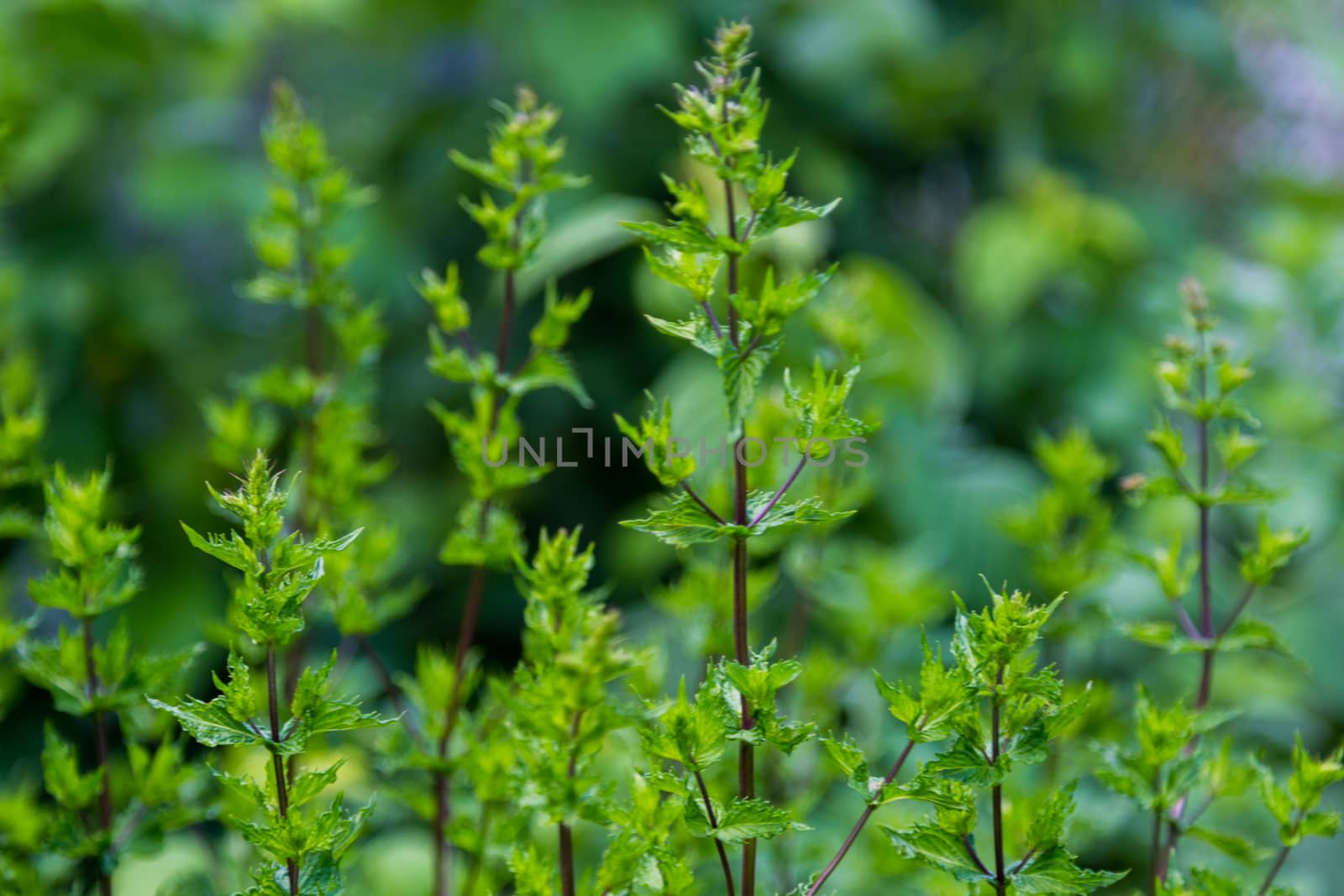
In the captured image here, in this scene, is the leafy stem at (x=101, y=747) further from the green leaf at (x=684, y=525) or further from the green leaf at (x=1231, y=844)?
the green leaf at (x=1231, y=844)

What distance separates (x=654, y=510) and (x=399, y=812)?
2.00ft

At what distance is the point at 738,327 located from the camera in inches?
13.4

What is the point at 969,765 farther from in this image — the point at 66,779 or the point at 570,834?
the point at 66,779

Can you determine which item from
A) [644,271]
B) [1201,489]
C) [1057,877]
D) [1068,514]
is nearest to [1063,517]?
[1068,514]

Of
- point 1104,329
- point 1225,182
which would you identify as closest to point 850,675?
point 1104,329

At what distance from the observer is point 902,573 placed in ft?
2.51

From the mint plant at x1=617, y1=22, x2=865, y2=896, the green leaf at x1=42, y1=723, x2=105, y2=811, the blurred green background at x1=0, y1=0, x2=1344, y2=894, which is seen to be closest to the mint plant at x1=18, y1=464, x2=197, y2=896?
the green leaf at x1=42, y1=723, x2=105, y2=811

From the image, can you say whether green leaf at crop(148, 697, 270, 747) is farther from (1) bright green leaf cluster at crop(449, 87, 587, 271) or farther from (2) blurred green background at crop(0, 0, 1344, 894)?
(2) blurred green background at crop(0, 0, 1344, 894)

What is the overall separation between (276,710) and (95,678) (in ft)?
0.46

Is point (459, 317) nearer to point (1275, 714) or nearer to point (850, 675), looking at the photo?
point (850, 675)

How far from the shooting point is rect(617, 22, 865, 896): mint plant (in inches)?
12.8

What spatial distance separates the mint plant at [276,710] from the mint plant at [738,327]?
0.34ft

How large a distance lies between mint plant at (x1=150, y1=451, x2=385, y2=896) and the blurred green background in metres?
0.71

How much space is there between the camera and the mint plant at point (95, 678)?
0.39 m
